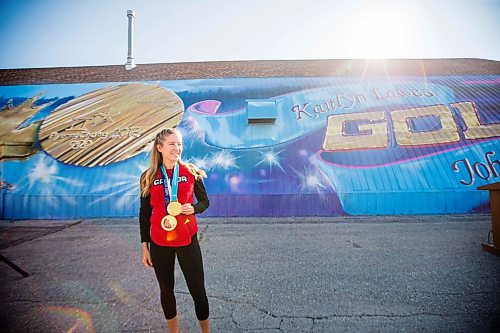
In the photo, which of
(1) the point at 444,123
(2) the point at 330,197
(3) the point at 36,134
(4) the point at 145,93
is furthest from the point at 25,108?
(1) the point at 444,123

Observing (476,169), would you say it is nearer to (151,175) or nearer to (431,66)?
(431,66)

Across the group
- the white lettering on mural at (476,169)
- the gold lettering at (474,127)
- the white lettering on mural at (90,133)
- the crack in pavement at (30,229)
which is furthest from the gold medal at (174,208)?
the gold lettering at (474,127)

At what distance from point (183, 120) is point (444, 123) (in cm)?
1213

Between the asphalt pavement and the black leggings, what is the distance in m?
0.82

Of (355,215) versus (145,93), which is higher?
(145,93)

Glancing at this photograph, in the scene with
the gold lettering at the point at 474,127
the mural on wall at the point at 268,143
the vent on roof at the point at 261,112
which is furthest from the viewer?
the vent on roof at the point at 261,112

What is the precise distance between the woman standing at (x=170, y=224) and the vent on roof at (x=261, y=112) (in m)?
8.94

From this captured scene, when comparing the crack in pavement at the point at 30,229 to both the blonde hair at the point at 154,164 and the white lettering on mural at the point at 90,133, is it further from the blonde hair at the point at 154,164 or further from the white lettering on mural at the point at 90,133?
the blonde hair at the point at 154,164

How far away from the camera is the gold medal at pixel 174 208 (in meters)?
2.45

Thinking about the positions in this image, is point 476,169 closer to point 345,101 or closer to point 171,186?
point 345,101

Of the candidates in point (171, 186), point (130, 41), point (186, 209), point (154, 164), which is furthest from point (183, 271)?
point (130, 41)

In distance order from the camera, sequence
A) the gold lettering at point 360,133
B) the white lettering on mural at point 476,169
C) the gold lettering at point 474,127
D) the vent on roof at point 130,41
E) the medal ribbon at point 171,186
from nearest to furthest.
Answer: the medal ribbon at point 171,186
the white lettering on mural at point 476,169
the gold lettering at point 360,133
the gold lettering at point 474,127
the vent on roof at point 130,41

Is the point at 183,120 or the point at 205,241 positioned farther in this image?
the point at 183,120

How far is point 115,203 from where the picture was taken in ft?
30.9
